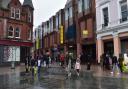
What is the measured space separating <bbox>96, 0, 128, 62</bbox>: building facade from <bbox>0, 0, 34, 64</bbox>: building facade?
53.4 feet

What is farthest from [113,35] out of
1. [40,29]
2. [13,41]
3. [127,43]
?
[40,29]

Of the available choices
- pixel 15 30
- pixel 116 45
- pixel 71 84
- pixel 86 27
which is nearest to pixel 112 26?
pixel 116 45

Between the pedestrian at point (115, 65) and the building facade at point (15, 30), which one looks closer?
the pedestrian at point (115, 65)

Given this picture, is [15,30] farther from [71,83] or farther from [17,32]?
[71,83]

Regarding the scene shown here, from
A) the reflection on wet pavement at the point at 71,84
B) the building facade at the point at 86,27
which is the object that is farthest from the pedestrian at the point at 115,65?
the building facade at the point at 86,27

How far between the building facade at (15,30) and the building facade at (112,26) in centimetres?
1629

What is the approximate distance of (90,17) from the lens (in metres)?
36.2

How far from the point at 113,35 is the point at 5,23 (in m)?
19.9

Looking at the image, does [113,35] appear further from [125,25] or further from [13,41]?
[13,41]

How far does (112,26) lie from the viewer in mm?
29141

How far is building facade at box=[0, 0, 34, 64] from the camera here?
1599 inches

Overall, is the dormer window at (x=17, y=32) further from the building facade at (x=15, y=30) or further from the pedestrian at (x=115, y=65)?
the pedestrian at (x=115, y=65)

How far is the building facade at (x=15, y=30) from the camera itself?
40625 millimetres

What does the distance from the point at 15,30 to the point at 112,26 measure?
2017cm
